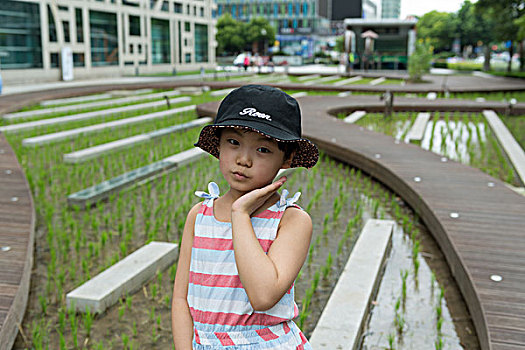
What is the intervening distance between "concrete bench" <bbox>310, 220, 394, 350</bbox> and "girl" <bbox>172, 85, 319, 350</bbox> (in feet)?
6.17

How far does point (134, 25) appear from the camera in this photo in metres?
36.2

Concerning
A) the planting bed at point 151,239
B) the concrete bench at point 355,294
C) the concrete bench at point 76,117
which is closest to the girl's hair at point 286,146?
the concrete bench at point 355,294

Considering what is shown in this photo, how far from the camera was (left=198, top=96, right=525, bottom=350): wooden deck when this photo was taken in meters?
3.65

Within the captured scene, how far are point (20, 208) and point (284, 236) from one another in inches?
191

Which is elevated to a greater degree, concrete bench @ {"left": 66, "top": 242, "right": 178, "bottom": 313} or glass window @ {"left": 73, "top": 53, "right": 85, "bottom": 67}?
glass window @ {"left": 73, "top": 53, "right": 85, "bottom": 67}

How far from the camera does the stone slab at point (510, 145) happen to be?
8941 mm

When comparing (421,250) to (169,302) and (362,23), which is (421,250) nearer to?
(169,302)

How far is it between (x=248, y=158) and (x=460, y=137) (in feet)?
37.3

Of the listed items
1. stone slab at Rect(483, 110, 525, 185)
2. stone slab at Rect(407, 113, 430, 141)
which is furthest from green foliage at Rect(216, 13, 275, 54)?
stone slab at Rect(483, 110, 525, 185)

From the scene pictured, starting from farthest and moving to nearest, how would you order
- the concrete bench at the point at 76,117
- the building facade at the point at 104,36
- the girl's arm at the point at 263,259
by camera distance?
the building facade at the point at 104,36 → the concrete bench at the point at 76,117 → the girl's arm at the point at 263,259

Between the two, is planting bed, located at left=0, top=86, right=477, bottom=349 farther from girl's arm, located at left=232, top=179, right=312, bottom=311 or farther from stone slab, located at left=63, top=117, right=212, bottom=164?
girl's arm, located at left=232, top=179, right=312, bottom=311

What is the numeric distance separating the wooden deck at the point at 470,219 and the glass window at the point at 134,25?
1106 inches

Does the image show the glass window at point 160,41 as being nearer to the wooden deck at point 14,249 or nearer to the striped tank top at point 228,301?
the wooden deck at point 14,249

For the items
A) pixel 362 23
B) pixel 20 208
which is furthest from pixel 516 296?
pixel 362 23
